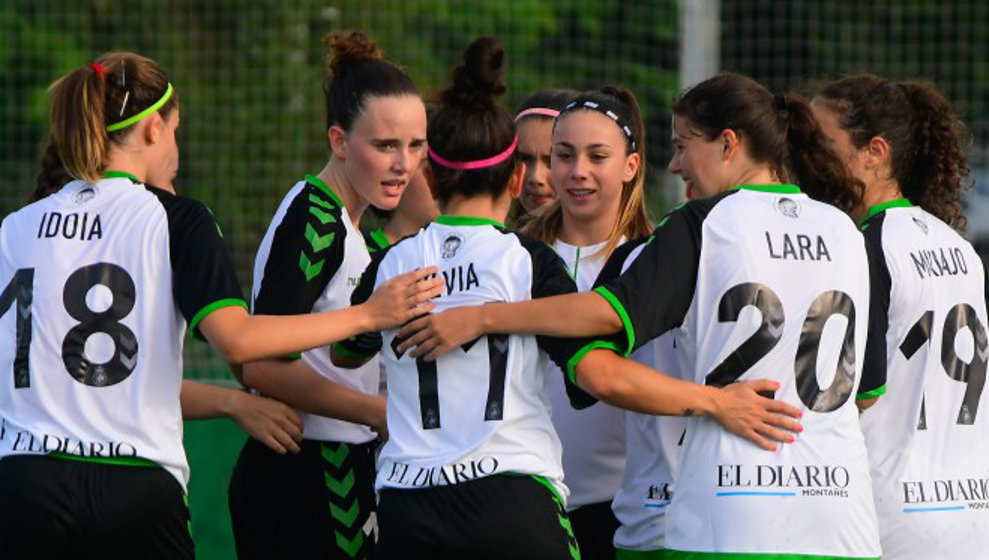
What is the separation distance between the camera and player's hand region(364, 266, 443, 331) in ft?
13.3

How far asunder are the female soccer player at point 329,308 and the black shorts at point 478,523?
2.08 feet

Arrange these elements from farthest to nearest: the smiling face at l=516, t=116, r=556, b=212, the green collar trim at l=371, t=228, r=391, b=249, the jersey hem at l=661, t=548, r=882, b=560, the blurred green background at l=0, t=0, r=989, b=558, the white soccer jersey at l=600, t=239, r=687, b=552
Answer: the blurred green background at l=0, t=0, r=989, b=558 < the smiling face at l=516, t=116, r=556, b=212 < the green collar trim at l=371, t=228, r=391, b=249 < the white soccer jersey at l=600, t=239, r=687, b=552 < the jersey hem at l=661, t=548, r=882, b=560

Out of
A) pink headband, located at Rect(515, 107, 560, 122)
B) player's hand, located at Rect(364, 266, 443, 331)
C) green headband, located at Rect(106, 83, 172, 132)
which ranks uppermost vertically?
green headband, located at Rect(106, 83, 172, 132)

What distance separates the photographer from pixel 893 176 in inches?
190

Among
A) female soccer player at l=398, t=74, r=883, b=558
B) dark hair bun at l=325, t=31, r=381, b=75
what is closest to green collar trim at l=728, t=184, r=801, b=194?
female soccer player at l=398, t=74, r=883, b=558

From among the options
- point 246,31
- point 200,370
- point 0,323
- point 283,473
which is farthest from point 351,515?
point 246,31

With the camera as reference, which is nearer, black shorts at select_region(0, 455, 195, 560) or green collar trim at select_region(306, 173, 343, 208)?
black shorts at select_region(0, 455, 195, 560)

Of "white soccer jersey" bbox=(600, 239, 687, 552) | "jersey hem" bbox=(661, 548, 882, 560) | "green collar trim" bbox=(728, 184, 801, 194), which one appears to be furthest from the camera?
"white soccer jersey" bbox=(600, 239, 687, 552)

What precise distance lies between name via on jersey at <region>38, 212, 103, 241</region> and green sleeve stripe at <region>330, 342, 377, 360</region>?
724 millimetres

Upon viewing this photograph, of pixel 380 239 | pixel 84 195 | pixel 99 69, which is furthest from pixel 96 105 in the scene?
pixel 380 239

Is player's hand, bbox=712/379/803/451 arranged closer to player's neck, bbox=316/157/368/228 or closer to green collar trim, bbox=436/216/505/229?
green collar trim, bbox=436/216/505/229

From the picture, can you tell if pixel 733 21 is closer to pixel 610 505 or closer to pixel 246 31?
pixel 246 31

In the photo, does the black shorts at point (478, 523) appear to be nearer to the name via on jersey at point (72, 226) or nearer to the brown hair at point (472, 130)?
the brown hair at point (472, 130)

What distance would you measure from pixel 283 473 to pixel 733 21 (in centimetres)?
808
